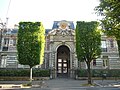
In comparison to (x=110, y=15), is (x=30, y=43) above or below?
below

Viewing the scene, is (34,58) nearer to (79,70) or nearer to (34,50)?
(34,50)

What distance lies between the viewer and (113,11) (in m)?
10.2

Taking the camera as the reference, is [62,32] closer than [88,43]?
No

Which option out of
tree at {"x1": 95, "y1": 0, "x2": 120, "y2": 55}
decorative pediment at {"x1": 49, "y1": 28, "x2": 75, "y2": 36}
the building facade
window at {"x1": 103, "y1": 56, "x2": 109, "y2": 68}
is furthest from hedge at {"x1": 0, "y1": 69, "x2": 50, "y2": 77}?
tree at {"x1": 95, "y1": 0, "x2": 120, "y2": 55}

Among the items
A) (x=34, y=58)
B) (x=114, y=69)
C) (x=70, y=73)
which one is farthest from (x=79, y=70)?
(x=34, y=58)

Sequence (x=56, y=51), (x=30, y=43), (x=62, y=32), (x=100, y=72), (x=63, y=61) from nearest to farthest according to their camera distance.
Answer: (x=30, y=43) < (x=100, y=72) < (x=56, y=51) < (x=62, y=32) < (x=63, y=61)

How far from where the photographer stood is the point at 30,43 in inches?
814

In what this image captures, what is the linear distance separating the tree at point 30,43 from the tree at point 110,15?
10226 millimetres

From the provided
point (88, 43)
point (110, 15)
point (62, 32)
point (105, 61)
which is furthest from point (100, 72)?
point (110, 15)

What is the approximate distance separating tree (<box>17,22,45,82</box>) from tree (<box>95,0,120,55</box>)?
33.5ft

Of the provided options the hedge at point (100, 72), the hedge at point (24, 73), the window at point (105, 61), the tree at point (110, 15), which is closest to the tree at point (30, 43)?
the hedge at point (24, 73)

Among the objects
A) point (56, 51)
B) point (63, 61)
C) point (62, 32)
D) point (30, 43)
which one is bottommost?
point (63, 61)

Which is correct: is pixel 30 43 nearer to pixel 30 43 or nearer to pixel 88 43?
pixel 30 43

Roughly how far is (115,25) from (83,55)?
386 inches
